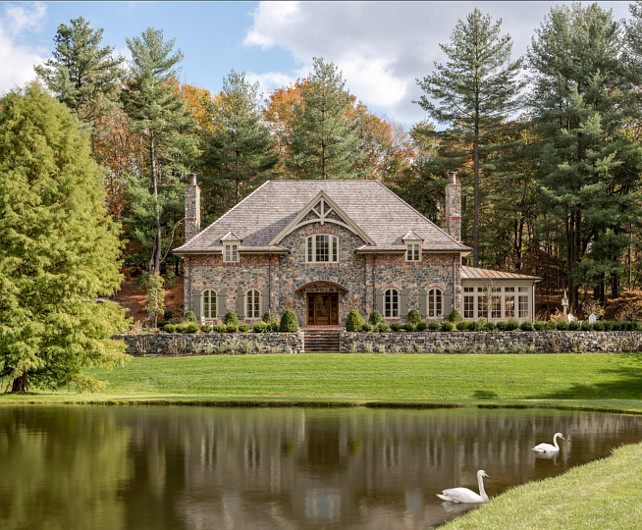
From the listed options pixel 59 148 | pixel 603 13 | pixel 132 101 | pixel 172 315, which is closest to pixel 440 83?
pixel 603 13

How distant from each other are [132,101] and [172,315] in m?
14.4

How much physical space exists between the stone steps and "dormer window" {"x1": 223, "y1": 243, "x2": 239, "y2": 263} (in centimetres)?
553

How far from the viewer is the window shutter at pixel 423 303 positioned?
32438 mm

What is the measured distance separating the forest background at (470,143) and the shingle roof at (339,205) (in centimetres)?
768

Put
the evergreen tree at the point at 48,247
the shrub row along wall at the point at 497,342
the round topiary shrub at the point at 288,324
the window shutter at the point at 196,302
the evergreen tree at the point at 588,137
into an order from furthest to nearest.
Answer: the evergreen tree at the point at 588,137, the window shutter at the point at 196,302, the round topiary shrub at the point at 288,324, the shrub row along wall at the point at 497,342, the evergreen tree at the point at 48,247

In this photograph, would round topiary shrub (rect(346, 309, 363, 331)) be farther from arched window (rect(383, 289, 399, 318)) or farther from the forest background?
the forest background

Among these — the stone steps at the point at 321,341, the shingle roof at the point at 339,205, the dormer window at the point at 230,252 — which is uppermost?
the shingle roof at the point at 339,205

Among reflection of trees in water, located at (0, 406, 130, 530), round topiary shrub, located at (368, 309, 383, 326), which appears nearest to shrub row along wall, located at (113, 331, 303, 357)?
round topiary shrub, located at (368, 309, 383, 326)

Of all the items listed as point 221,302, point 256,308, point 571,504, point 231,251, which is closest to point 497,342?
point 256,308

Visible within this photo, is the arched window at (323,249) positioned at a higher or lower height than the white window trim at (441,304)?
higher

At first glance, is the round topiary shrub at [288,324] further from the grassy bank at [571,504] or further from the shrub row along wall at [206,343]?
the grassy bank at [571,504]

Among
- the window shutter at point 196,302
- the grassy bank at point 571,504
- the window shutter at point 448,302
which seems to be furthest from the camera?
the window shutter at point 196,302

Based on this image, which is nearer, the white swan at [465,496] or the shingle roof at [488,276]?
the white swan at [465,496]

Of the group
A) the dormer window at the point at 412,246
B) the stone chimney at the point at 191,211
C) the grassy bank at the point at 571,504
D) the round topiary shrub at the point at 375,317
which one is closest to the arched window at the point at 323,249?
the dormer window at the point at 412,246
